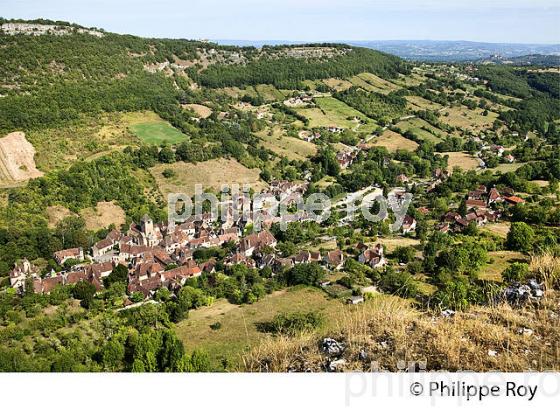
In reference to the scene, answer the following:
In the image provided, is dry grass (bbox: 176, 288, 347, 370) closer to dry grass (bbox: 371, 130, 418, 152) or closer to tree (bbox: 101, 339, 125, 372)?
tree (bbox: 101, 339, 125, 372)

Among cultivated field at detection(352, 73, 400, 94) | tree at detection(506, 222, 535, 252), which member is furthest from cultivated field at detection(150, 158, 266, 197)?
cultivated field at detection(352, 73, 400, 94)

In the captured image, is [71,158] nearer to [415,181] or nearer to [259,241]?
[259,241]

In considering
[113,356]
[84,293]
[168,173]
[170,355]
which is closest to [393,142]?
[168,173]

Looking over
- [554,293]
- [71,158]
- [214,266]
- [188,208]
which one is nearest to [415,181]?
[188,208]

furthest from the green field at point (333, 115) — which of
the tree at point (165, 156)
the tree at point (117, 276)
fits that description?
the tree at point (117, 276)

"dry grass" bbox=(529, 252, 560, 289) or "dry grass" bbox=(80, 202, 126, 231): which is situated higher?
"dry grass" bbox=(529, 252, 560, 289)
